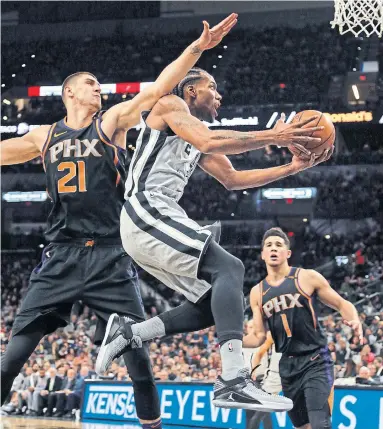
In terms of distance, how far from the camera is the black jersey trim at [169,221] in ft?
13.7

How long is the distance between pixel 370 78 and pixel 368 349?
598 inches

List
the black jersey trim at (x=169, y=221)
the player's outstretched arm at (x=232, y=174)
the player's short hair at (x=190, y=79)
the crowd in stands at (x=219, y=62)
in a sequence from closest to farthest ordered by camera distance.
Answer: the black jersey trim at (x=169, y=221), the player's short hair at (x=190, y=79), the player's outstretched arm at (x=232, y=174), the crowd in stands at (x=219, y=62)

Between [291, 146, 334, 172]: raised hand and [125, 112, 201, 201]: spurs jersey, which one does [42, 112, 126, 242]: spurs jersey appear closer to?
[125, 112, 201, 201]: spurs jersey

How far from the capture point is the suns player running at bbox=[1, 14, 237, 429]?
4566 mm

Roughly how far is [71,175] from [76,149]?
161 millimetres

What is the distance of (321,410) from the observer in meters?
6.02

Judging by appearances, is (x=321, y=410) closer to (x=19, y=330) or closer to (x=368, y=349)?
(x=19, y=330)

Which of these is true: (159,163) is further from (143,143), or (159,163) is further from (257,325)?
(257,325)

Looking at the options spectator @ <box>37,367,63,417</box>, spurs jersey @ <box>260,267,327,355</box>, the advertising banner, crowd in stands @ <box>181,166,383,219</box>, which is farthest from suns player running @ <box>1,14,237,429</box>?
crowd in stands @ <box>181,166,383,219</box>

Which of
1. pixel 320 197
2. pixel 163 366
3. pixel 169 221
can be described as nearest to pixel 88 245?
pixel 169 221

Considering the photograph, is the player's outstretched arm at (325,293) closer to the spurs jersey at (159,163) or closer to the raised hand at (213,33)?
the spurs jersey at (159,163)

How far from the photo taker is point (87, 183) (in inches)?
185

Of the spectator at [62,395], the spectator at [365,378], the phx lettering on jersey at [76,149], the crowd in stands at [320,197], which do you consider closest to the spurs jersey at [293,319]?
the phx lettering on jersey at [76,149]

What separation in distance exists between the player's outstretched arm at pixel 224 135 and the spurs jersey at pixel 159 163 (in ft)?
0.40
